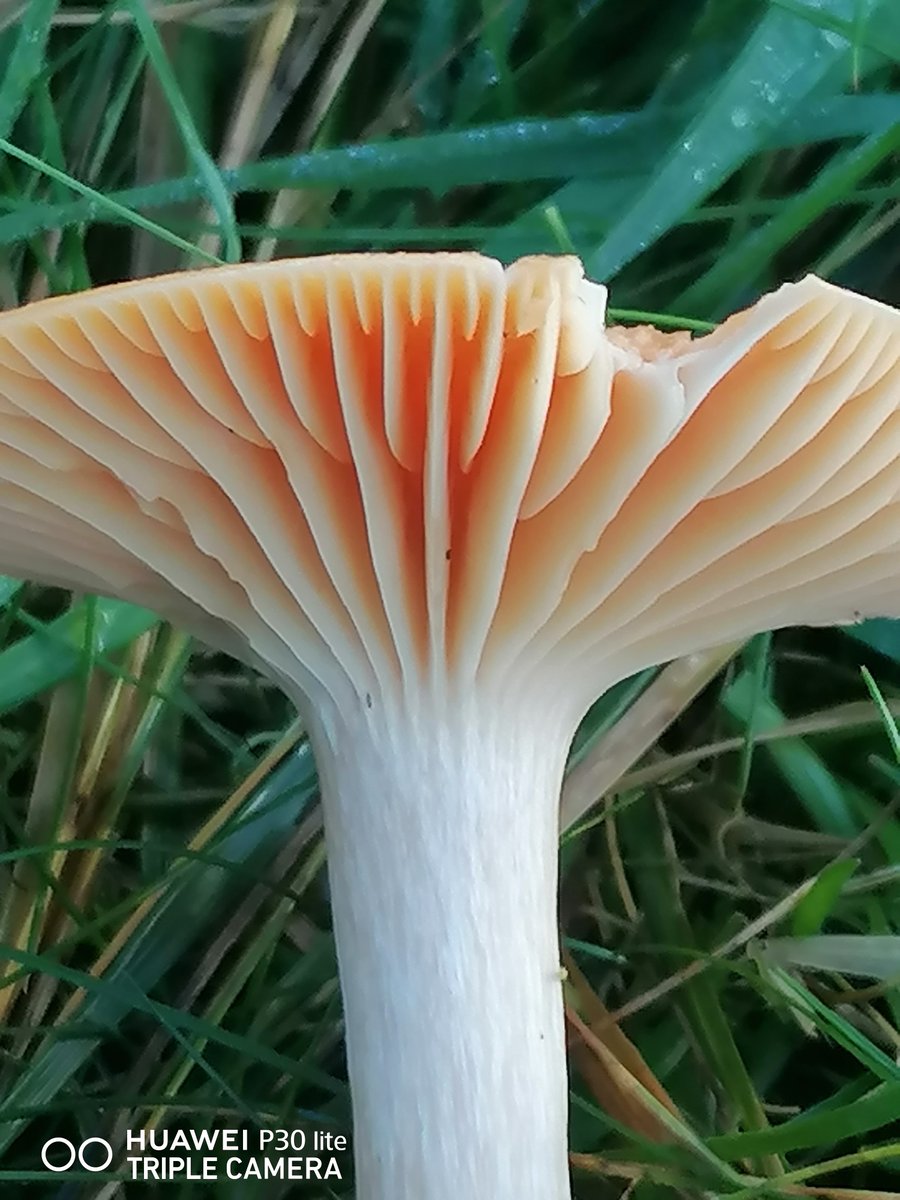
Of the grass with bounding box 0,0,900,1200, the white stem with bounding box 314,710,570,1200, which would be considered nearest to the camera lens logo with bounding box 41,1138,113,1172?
the grass with bounding box 0,0,900,1200

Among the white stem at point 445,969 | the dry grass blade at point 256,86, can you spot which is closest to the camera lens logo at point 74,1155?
the white stem at point 445,969

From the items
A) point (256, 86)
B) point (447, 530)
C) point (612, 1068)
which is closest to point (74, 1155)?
point (612, 1068)

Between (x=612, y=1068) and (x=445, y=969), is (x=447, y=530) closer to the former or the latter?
(x=445, y=969)

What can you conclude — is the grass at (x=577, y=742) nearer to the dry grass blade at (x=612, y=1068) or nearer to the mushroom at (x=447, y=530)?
the dry grass blade at (x=612, y=1068)

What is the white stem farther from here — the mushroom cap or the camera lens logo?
the camera lens logo

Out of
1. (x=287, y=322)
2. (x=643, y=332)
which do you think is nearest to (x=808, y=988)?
(x=643, y=332)

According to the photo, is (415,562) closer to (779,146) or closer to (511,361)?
(511,361)
